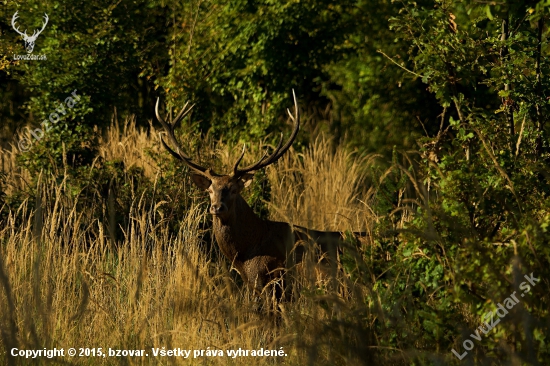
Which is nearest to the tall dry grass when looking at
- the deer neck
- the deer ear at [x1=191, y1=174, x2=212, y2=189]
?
the deer neck

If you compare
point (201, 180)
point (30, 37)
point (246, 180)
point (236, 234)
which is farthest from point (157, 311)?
point (30, 37)

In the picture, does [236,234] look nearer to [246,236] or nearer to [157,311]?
[246,236]

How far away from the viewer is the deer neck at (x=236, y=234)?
7938mm

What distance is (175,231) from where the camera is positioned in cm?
931

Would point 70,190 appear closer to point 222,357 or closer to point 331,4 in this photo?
point 222,357

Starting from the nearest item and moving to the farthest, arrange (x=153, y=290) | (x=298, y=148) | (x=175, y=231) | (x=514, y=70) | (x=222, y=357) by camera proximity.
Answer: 1. (x=222, y=357)
2. (x=514, y=70)
3. (x=153, y=290)
4. (x=175, y=231)
5. (x=298, y=148)

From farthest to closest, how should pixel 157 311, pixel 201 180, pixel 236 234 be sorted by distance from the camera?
Answer: pixel 201 180
pixel 236 234
pixel 157 311

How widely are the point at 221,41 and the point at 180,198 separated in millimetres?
3955

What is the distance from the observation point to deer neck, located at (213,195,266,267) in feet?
26.0

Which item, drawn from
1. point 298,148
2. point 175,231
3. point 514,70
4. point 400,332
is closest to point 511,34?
point 514,70

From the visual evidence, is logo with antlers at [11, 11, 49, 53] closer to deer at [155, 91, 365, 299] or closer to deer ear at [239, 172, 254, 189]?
deer at [155, 91, 365, 299]

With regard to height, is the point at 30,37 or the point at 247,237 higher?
the point at 30,37

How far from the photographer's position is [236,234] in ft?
26.1

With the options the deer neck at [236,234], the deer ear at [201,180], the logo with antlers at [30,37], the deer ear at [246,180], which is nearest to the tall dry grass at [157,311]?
the deer neck at [236,234]
